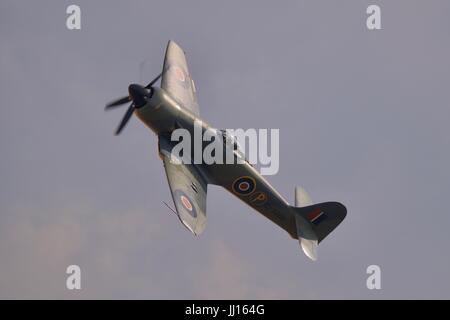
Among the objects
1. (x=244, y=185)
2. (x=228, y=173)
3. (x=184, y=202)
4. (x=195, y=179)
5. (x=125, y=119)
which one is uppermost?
(x=125, y=119)

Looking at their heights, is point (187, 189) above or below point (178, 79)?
below

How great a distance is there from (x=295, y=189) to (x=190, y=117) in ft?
30.9

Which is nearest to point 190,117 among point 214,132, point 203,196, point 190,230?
Result: point 214,132

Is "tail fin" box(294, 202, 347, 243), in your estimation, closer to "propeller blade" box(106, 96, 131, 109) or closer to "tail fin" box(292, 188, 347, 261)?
"tail fin" box(292, 188, 347, 261)

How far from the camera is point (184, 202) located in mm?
39750

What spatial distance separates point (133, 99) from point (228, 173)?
664 centimetres

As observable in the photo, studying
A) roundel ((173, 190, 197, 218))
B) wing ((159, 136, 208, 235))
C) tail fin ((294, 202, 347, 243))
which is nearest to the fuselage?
wing ((159, 136, 208, 235))

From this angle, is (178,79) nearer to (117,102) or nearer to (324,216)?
(117,102)

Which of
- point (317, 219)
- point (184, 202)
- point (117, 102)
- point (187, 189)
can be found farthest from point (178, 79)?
point (317, 219)

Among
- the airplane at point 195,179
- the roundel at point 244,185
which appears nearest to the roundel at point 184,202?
the airplane at point 195,179

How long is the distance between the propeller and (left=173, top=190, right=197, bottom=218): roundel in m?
4.86

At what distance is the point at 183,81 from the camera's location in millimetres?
48312

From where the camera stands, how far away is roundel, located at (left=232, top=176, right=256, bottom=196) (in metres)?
43.7
